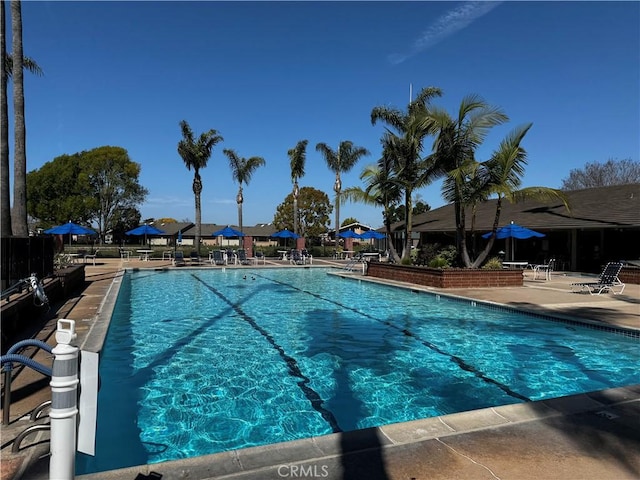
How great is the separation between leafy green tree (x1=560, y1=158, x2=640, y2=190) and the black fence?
170 feet

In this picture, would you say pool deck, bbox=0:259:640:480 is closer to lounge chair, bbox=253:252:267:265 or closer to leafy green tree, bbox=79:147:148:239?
lounge chair, bbox=253:252:267:265

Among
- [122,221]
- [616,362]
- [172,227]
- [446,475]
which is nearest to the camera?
[446,475]

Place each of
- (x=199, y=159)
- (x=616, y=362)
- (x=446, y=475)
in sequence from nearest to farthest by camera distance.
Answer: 1. (x=446, y=475)
2. (x=616, y=362)
3. (x=199, y=159)

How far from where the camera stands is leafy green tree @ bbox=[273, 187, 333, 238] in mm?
63938

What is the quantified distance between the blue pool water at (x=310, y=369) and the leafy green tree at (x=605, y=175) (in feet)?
156

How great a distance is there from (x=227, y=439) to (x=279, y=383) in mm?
1629

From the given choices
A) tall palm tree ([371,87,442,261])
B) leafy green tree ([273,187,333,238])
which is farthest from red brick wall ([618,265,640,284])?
leafy green tree ([273,187,333,238])

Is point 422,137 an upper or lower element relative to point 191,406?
upper

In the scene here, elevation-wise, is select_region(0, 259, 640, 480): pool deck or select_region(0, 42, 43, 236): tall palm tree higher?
select_region(0, 42, 43, 236): tall palm tree

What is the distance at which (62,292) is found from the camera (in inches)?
447

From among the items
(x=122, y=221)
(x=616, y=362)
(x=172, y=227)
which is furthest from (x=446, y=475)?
(x=172, y=227)

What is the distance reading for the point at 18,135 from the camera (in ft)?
45.7

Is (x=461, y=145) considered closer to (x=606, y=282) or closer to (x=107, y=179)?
(x=606, y=282)

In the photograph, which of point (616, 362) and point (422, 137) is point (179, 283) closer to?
point (422, 137)
